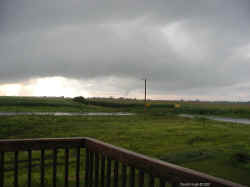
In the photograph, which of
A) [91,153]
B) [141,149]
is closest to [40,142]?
[91,153]

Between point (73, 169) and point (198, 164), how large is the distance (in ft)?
12.3

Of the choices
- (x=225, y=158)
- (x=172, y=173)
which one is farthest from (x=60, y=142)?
(x=225, y=158)

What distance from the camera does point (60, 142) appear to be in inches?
116

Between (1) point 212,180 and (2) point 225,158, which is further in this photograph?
(2) point 225,158

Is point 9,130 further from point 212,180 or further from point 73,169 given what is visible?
point 212,180

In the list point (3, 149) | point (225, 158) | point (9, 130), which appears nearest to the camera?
point (3, 149)

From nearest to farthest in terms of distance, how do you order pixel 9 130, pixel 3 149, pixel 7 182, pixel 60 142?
pixel 3 149, pixel 60 142, pixel 7 182, pixel 9 130

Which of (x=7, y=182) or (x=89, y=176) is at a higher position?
(x=89, y=176)

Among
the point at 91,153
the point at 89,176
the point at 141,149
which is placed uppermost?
the point at 91,153

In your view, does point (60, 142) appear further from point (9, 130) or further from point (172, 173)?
point (9, 130)

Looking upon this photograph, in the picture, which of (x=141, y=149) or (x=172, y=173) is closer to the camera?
(x=172, y=173)

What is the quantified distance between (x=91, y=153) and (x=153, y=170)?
1.14 metres

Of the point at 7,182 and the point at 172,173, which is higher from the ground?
the point at 172,173

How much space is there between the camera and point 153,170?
197cm
